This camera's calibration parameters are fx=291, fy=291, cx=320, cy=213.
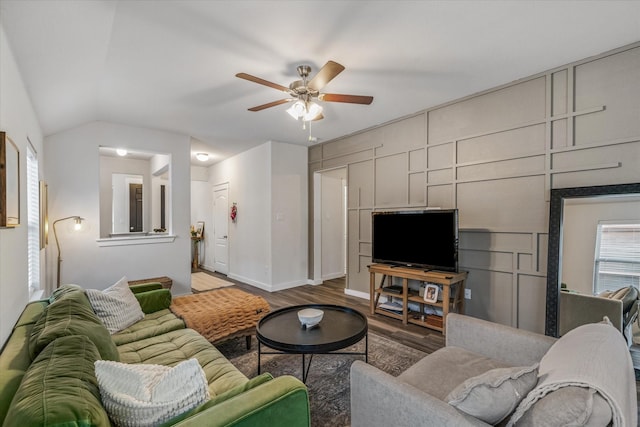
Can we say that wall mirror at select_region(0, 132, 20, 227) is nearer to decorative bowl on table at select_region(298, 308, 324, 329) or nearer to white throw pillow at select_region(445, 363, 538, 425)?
decorative bowl on table at select_region(298, 308, 324, 329)

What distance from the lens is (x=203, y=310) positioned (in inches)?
104

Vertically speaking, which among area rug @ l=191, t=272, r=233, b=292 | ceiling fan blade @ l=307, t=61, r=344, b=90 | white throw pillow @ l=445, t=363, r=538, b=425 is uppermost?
ceiling fan blade @ l=307, t=61, r=344, b=90

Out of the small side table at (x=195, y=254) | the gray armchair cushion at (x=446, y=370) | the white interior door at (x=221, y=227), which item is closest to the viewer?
the gray armchair cushion at (x=446, y=370)

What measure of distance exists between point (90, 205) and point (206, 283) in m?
2.52

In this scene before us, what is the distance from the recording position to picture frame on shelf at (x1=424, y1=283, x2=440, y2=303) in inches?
129

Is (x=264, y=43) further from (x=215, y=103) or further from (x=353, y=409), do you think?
(x=353, y=409)

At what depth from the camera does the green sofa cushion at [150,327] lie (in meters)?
2.10

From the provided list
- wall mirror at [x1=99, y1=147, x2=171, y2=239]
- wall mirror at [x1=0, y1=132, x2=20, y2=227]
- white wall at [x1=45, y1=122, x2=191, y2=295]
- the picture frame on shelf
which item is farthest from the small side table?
the picture frame on shelf

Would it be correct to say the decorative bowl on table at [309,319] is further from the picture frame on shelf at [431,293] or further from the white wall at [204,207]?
the white wall at [204,207]

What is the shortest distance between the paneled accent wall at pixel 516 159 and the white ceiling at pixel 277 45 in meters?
0.24

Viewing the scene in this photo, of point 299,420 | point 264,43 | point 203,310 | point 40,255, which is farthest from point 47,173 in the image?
point 299,420

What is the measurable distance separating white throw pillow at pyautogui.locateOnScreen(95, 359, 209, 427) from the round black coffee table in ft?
2.84

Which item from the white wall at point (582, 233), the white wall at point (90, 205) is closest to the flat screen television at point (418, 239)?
the white wall at point (582, 233)

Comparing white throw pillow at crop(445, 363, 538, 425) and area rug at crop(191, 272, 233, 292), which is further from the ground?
white throw pillow at crop(445, 363, 538, 425)
